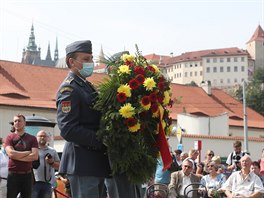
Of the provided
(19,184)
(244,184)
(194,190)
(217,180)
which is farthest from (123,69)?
(217,180)

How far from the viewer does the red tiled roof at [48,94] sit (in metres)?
55.2

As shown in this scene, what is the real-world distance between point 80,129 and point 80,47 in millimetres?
711

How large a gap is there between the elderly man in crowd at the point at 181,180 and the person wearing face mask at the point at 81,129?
6.76m

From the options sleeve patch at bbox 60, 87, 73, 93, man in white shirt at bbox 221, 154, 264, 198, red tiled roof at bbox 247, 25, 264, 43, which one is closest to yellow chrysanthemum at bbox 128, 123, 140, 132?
sleeve patch at bbox 60, 87, 73, 93

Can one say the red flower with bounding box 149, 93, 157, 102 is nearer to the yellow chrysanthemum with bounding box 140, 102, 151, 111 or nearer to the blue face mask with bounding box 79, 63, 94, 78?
the yellow chrysanthemum with bounding box 140, 102, 151, 111

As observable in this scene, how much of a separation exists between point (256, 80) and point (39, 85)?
296 ft

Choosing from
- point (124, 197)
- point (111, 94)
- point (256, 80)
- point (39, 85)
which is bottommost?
point (124, 197)

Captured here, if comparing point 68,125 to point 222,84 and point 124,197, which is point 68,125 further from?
point 222,84

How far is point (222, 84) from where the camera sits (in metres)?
156

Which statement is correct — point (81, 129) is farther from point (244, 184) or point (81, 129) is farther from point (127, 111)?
point (244, 184)

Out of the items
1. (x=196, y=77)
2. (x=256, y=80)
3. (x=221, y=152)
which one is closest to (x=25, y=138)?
(x=221, y=152)

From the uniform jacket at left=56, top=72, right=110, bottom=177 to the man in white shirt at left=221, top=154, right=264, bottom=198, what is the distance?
19.5 feet

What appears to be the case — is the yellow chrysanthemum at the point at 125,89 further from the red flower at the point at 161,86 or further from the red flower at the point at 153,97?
the red flower at the point at 161,86

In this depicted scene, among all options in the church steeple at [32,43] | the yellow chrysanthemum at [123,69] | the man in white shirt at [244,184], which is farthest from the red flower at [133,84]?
the church steeple at [32,43]
